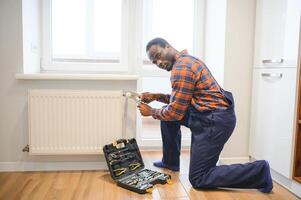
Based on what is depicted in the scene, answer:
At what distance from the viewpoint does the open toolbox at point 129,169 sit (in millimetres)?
1937

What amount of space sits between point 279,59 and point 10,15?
191cm

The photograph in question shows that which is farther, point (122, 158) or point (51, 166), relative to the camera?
point (51, 166)

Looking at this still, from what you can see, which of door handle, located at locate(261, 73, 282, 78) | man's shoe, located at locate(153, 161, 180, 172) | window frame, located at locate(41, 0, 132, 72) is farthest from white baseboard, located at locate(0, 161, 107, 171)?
door handle, located at locate(261, 73, 282, 78)

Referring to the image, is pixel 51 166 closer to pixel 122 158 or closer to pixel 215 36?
pixel 122 158

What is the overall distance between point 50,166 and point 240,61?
1695mm

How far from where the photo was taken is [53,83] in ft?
7.31

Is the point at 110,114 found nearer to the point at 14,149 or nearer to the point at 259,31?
the point at 14,149

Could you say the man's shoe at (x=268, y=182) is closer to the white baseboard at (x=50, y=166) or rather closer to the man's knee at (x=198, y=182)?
the man's knee at (x=198, y=182)

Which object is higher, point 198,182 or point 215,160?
point 215,160

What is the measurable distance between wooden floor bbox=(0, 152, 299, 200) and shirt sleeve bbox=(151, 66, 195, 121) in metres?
0.48

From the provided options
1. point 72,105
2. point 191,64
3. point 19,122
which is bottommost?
point 19,122

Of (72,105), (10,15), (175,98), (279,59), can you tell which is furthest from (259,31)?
(10,15)

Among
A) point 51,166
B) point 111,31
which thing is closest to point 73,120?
point 51,166

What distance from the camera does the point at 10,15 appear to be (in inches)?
84.4
